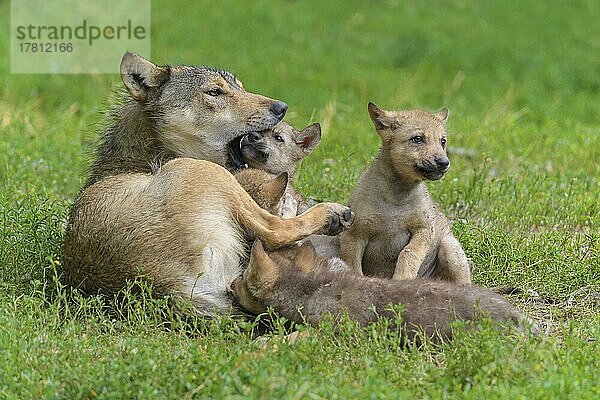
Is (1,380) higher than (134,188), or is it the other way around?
(134,188)

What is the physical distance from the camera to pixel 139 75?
311 inches

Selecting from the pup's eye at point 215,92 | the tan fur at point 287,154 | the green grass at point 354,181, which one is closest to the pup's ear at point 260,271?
the green grass at point 354,181

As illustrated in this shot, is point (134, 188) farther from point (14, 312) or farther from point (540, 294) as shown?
point (540, 294)

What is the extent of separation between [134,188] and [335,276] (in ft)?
5.01

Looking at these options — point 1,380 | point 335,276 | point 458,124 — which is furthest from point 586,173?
point 1,380

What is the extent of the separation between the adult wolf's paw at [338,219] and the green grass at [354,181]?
3.66ft

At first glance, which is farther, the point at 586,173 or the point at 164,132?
the point at 586,173

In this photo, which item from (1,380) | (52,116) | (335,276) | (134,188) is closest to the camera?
(1,380)

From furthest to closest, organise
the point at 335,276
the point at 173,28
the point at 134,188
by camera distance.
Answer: the point at 173,28 < the point at 134,188 < the point at 335,276

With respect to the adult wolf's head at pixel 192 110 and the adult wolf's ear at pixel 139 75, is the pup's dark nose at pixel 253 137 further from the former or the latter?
the adult wolf's ear at pixel 139 75

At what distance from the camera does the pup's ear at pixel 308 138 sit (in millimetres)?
8523

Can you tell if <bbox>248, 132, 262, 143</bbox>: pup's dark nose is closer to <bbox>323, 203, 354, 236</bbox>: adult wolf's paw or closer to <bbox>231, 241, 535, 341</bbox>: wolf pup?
<bbox>323, 203, 354, 236</bbox>: adult wolf's paw

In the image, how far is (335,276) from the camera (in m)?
6.46

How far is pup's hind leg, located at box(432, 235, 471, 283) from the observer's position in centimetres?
753
